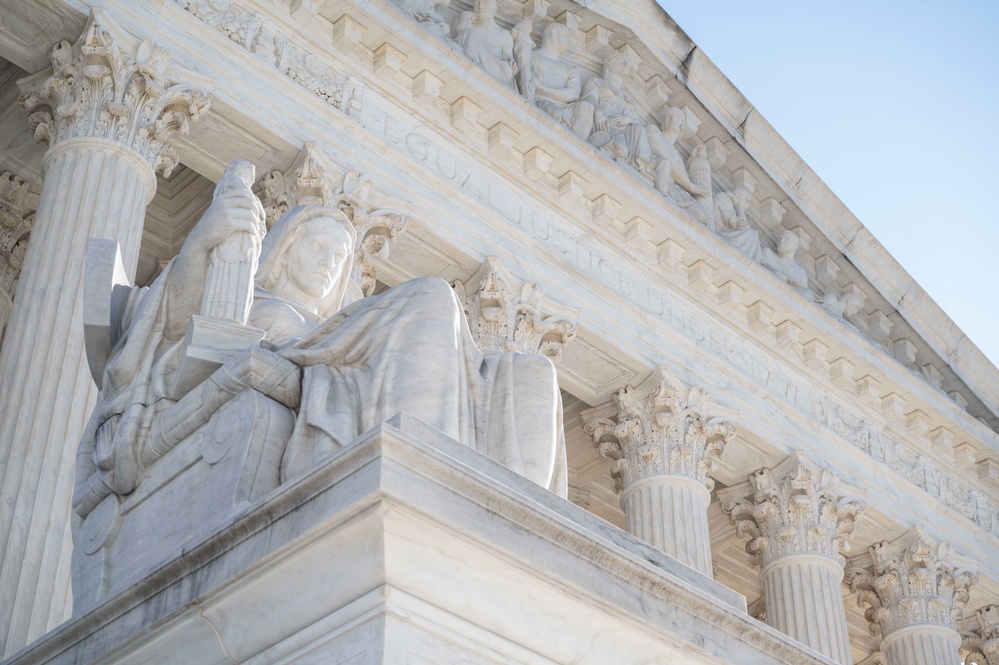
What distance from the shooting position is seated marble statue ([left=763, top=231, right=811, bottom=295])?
17.6 m

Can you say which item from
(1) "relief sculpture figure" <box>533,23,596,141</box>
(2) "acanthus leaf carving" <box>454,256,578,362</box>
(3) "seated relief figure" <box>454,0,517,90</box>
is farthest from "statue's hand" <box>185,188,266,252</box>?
(1) "relief sculpture figure" <box>533,23,596,141</box>

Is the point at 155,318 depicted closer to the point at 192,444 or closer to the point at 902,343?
the point at 192,444

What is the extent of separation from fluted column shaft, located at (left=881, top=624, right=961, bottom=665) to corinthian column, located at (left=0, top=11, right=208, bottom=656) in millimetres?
10729

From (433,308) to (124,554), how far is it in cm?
129

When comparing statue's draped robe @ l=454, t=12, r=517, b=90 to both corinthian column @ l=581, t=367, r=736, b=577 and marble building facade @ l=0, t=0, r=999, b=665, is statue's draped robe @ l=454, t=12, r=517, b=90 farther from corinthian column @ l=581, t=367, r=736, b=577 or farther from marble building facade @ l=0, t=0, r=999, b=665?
corinthian column @ l=581, t=367, r=736, b=577

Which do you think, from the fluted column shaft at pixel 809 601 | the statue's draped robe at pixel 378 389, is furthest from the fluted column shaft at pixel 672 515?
the statue's draped robe at pixel 378 389

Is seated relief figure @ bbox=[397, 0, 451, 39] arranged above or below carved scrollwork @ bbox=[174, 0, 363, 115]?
above

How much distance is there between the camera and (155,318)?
17.5 ft

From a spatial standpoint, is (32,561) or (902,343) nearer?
(32,561)

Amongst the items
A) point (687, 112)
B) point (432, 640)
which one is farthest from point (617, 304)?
point (432, 640)

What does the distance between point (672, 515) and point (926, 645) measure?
4838mm

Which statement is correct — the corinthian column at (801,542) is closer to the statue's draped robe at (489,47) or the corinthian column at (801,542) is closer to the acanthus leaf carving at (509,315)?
the acanthus leaf carving at (509,315)

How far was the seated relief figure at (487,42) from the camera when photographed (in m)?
14.7

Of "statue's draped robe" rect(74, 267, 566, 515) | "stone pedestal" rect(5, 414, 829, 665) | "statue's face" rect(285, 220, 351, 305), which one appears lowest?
"stone pedestal" rect(5, 414, 829, 665)
